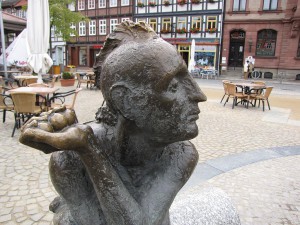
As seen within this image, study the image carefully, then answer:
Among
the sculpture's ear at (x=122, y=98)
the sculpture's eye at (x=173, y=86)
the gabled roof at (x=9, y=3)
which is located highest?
the gabled roof at (x=9, y=3)

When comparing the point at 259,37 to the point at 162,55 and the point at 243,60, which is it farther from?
the point at 162,55

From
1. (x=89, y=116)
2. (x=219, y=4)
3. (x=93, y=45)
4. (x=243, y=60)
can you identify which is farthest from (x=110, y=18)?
(x=89, y=116)

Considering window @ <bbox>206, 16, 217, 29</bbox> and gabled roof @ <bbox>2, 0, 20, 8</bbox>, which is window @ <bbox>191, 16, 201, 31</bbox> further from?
gabled roof @ <bbox>2, 0, 20, 8</bbox>

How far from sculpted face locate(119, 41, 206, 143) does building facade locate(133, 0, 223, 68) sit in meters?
26.5

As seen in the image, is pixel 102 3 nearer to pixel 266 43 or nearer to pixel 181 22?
pixel 181 22

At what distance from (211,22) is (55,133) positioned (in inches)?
1097

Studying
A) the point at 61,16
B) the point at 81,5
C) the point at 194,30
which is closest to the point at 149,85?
the point at 61,16

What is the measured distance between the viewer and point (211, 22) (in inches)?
1042

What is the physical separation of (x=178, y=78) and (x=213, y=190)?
128 centimetres

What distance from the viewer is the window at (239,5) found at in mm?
25263

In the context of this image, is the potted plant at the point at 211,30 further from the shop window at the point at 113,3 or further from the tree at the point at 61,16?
the tree at the point at 61,16

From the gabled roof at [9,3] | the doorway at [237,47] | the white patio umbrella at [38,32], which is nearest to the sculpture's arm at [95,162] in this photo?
the white patio umbrella at [38,32]

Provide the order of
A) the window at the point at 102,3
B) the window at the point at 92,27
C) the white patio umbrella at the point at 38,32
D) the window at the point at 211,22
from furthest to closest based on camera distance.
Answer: the window at the point at 92,27, the window at the point at 102,3, the window at the point at 211,22, the white patio umbrella at the point at 38,32

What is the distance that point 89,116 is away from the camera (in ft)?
25.4
